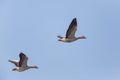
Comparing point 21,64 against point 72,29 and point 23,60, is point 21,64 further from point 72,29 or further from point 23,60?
point 72,29

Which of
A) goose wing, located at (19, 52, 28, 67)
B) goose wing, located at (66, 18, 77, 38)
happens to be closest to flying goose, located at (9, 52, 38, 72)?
goose wing, located at (19, 52, 28, 67)

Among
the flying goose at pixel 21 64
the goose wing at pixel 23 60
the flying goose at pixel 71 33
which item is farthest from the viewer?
the flying goose at pixel 21 64

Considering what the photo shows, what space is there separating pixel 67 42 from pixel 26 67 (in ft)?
22.5

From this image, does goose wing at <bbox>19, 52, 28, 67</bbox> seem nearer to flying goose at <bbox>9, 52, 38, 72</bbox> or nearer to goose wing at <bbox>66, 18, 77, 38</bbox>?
flying goose at <bbox>9, 52, 38, 72</bbox>

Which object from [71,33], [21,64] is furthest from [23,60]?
[71,33]

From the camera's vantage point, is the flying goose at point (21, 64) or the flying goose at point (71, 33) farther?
the flying goose at point (21, 64)

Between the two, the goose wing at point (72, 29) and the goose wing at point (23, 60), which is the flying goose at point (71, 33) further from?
the goose wing at point (23, 60)

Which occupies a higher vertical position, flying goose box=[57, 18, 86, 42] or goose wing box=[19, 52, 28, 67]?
flying goose box=[57, 18, 86, 42]

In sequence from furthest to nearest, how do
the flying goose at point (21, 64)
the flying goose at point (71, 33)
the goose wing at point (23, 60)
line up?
the flying goose at point (21, 64)
the goose wing at point (23, 60)
the flying goose at point (71, 33)

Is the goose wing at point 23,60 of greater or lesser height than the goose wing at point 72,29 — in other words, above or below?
below

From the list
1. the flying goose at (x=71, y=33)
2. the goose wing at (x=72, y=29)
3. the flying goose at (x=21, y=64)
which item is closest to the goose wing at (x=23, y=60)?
the flying goose at (x=21, y=64)

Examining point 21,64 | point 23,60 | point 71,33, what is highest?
point 71,33

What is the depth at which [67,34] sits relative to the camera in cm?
15562

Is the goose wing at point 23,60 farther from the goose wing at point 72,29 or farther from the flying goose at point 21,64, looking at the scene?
the goose wing at point 72,29
